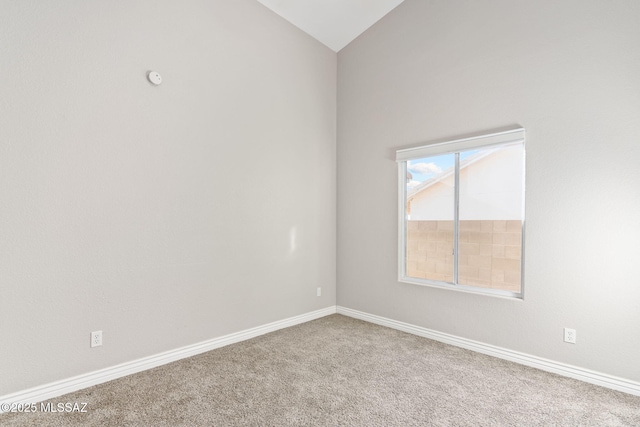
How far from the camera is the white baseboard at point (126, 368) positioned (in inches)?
85.5

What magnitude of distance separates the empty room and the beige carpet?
0.02m

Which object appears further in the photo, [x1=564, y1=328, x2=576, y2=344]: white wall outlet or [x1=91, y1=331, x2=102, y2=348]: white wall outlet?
[x1=564, y1=328, x2=576, y2=344]: white wall outlet

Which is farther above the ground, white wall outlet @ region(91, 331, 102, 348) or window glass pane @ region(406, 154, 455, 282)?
window glass pane @ region(406, 154, 455, 282)

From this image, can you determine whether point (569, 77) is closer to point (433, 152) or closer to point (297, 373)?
point (433, 152)

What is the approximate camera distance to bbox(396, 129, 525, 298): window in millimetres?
2895

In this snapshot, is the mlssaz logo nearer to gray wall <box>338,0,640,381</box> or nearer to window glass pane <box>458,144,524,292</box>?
gray wall <box>338,0,640,381</box>

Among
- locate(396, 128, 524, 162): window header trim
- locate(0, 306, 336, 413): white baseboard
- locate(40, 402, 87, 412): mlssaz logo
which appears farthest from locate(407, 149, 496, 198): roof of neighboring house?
locate(40, 402, 87, 412): mlssaz logo

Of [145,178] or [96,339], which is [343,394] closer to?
[96,339]

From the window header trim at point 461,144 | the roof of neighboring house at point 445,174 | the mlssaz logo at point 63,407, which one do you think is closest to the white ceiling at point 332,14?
the window header trim at point 461,144

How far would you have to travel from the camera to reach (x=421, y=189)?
3.56 m

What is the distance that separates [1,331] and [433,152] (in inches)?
140

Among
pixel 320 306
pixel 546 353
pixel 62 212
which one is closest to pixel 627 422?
pixel 546 353

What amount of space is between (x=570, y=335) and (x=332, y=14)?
370 centimetres

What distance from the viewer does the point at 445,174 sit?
3.35 metres
